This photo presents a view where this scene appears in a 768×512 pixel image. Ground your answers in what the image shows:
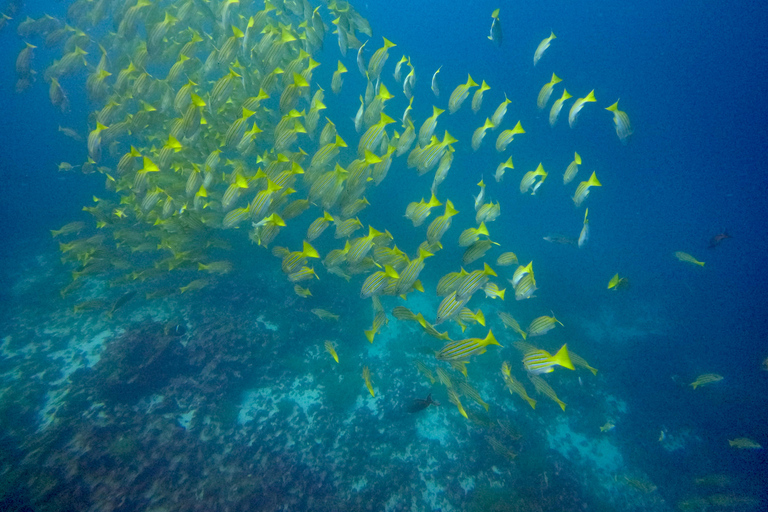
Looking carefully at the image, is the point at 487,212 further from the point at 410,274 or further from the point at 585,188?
the point at 410,274

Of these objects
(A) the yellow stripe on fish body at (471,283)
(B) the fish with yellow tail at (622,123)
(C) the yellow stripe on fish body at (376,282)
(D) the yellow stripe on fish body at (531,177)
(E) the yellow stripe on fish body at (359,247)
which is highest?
(B) the fish with yellow tail at (622,123)

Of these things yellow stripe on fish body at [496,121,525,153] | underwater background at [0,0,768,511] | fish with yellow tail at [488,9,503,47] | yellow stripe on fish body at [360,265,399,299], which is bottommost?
underwater background at [0,0,768,511]

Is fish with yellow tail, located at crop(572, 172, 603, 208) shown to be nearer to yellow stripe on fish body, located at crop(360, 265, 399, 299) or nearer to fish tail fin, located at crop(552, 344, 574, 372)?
fish tail fin, located at crop(552, 344, 574, 372)

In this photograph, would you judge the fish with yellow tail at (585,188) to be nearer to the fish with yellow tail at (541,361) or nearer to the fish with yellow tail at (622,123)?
the fish with yellow tail at (622,123)

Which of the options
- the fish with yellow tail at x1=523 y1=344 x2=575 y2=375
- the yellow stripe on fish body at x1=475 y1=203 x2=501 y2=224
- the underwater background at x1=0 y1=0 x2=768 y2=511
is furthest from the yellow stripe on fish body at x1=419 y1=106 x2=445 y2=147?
the fish with yellow tail at x1=523 y1=344 x2=575 y2=375

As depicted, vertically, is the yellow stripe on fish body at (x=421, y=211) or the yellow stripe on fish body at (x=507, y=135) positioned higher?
the yellow stripe on fish body at (x=507, y=135)

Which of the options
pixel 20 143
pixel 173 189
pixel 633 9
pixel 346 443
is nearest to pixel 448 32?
pixel 633 9

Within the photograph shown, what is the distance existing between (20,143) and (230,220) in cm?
2617

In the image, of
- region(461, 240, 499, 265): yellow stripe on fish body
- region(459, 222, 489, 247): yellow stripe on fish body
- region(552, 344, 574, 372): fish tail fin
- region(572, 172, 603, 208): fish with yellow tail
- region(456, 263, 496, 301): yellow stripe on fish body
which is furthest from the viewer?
region(572, 172, 603, 208): fish with yellow tail

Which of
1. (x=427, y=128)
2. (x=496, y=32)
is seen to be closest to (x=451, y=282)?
(x=427, y=128)

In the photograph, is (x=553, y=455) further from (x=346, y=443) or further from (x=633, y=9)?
(x=633, y=9)

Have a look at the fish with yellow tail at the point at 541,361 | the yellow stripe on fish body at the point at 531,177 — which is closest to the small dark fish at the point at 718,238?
the yellow stripe on fish body at the point at 531,177

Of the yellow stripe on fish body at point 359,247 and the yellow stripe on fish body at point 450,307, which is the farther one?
the yellow stripe on fish body at point 359,247

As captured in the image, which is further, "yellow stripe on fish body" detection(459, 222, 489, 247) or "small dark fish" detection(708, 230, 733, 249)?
"small dark fish" detection(708, 230, 733, 249)
